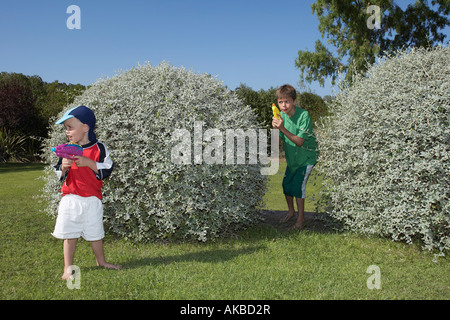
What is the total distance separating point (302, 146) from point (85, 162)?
3387 mm

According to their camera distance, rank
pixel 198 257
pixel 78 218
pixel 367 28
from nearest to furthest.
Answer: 1. pixel 78 218
2. pixel 198 257
3. pixel 367 28

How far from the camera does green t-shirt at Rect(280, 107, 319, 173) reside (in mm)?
5969

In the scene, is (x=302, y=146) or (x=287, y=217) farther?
(x=287, y=217)

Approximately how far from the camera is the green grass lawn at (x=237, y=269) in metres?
4.01

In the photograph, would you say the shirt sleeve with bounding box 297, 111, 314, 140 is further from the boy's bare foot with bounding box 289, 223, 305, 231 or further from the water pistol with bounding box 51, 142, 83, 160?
the water pistol with bounding box 51, 142, 83, 160

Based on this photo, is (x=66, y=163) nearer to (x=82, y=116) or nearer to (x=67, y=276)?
(x=82, y=116)

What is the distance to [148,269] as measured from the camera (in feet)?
15.1

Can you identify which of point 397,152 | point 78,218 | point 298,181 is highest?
point 397,152

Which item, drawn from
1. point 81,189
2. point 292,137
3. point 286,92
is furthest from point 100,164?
point 286,92

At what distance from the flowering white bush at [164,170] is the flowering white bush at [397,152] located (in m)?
1.38

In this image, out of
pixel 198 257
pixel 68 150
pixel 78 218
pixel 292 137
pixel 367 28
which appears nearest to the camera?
pixel 68 150

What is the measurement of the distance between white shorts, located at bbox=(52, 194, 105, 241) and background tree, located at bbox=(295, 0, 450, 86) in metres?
18.6

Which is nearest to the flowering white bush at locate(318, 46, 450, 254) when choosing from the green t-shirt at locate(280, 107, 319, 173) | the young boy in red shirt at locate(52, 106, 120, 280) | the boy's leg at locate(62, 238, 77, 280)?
the green t-shirt at locate(280, 107, 319, 173)

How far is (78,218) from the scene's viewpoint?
4301 millimetres
